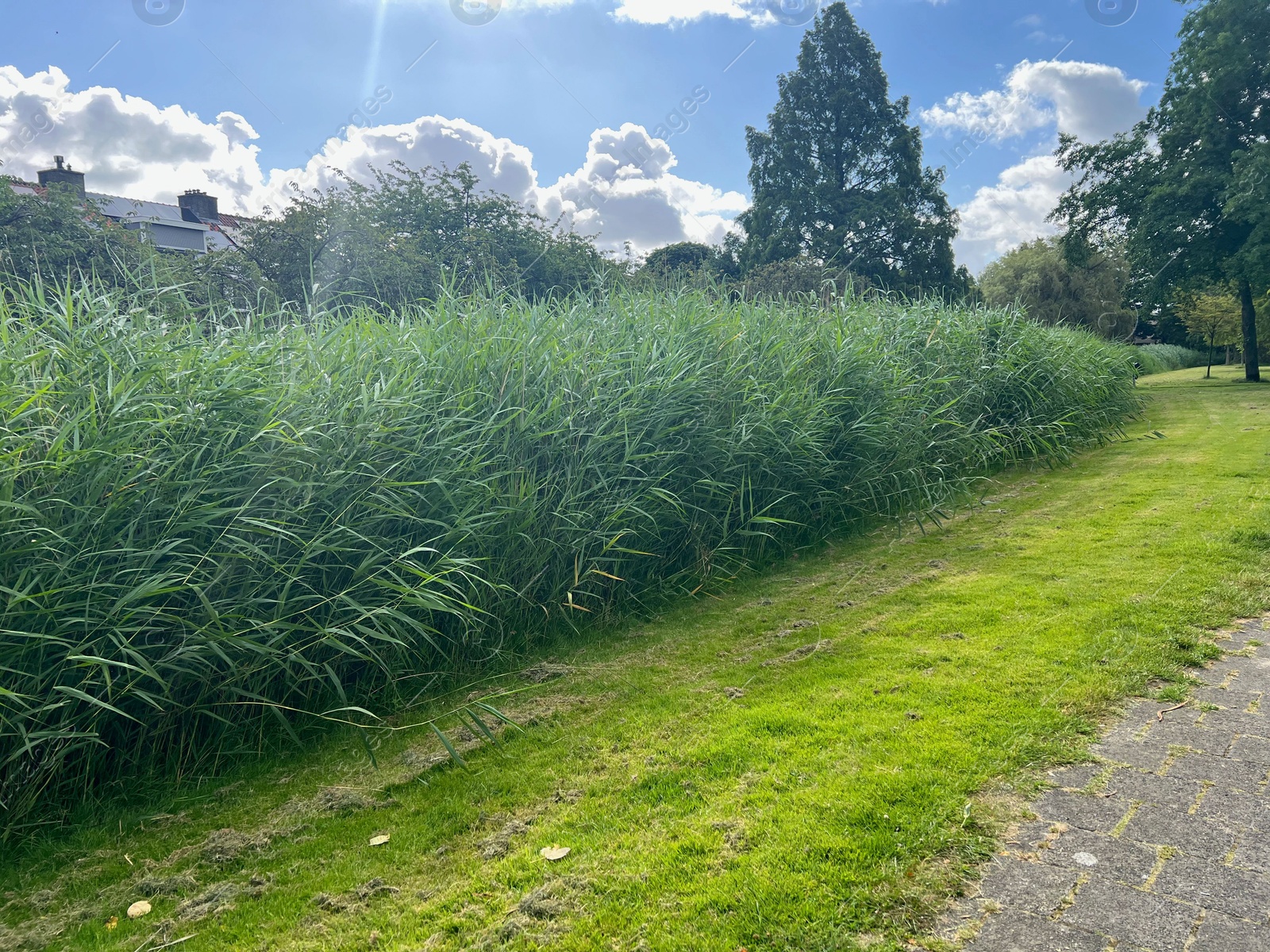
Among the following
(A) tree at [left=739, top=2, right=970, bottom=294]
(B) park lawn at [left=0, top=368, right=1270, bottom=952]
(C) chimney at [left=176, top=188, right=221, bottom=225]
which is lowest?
(B) park lawn at [left=0, top=368, right=1270, bottom=952]

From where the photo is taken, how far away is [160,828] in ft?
7.79

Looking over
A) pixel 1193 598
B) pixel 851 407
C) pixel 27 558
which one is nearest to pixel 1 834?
pixel 27 558

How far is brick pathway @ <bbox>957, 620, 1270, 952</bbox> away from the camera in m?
1.65

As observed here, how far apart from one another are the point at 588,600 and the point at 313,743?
5.12ft

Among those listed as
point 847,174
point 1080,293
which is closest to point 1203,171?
point 1080,293

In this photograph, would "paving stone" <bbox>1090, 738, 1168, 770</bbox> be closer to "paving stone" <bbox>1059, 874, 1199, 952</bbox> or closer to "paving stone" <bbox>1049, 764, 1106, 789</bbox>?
"paving stone" <bbox>1049, 764, 1106, 789</bbox>

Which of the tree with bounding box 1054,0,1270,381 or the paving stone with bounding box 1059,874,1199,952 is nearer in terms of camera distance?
the paving stone with bounding box 1059,874,1199,952

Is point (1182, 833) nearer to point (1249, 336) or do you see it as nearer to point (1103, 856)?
point (1103, 856)

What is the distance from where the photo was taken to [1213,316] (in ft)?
75.3

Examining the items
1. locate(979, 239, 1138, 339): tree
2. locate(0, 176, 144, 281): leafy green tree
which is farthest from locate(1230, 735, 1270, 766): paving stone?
locate(979, 239, 1138, 339): tree

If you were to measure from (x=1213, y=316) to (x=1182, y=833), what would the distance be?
27.0 meters

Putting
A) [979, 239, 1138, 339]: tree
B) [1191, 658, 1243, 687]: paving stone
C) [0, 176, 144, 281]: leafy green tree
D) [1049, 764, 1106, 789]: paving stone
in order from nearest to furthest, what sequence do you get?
[1049, 764, 1106, 789]: paving stone
[1191, 658, 1243, 687]: paving stone
[0, 176, 144, 281]: leafy green tree
[979, 239, 1138, 339]: tree

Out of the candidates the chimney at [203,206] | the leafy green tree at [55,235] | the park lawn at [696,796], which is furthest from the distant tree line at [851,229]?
the chimney at [203,206]

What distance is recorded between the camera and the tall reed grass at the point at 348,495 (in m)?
2.49
